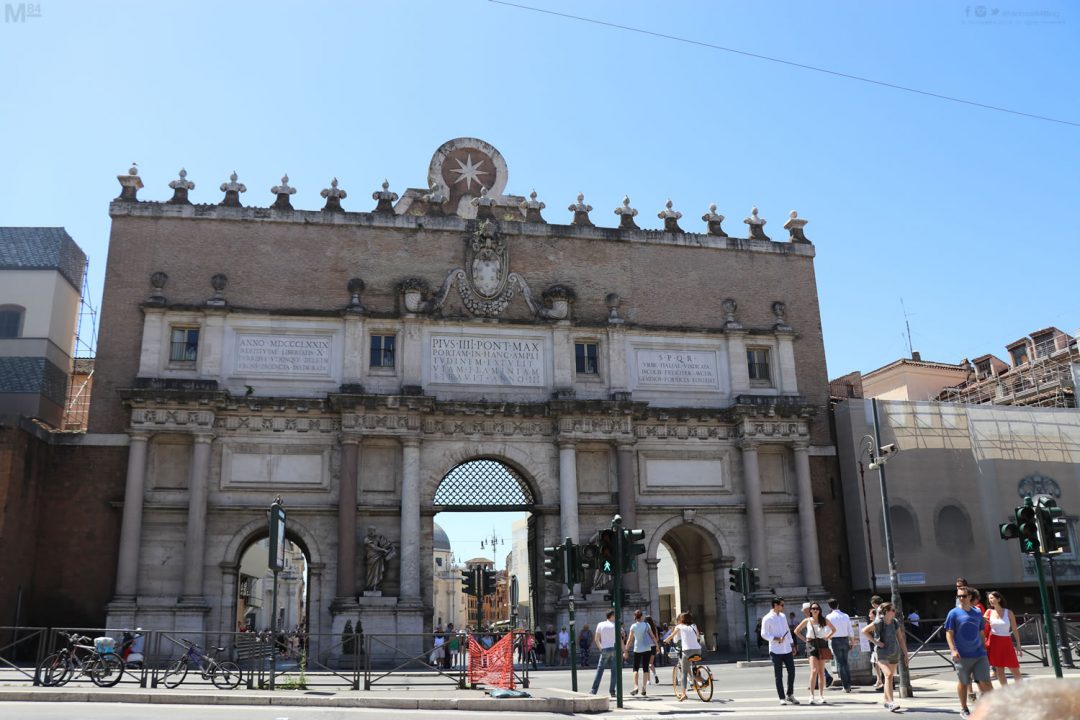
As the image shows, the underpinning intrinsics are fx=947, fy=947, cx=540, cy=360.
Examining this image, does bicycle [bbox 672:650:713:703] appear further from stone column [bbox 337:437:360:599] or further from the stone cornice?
the stone cornice

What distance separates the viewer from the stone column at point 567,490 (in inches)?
1134

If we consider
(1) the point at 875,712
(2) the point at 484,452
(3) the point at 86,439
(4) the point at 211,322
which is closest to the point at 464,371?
(2) the point at 484,452

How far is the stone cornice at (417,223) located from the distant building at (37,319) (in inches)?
128

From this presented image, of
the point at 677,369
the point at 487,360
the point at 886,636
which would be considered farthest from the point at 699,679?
the point at 677,369

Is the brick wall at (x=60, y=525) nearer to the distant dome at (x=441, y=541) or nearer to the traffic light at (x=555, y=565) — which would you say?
the traffic light at (x=555, y=565)

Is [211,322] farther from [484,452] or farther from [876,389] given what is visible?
[876,389]

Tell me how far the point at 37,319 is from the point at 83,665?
16.6 m

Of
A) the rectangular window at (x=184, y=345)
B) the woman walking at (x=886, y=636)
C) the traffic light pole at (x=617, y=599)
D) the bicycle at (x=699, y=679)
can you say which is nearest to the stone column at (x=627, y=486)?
the bicycle at (x=699, y=679)

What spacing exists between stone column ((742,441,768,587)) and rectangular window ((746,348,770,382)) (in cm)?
283

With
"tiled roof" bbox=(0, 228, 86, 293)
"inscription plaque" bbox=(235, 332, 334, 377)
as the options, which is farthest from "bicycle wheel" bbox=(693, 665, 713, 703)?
"tiled roof" bbox=(0, 228, 86, 293)

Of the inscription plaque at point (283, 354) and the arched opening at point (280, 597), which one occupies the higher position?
the inscription plaque at point (283, 354)

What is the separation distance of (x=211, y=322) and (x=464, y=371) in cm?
788

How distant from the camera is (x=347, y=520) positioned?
1079 inches

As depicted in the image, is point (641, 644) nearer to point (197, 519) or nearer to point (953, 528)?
point (197, 519)
